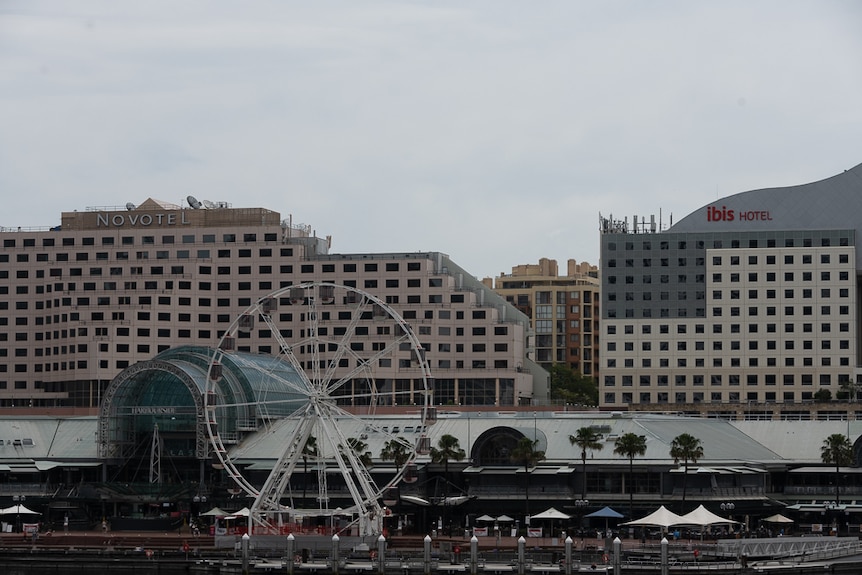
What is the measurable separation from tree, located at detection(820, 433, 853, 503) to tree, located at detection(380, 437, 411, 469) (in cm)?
3621

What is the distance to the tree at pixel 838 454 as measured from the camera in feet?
500

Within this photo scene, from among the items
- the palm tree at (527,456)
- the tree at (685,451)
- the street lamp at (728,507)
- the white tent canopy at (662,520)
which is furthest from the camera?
the palm tree at (527,456)

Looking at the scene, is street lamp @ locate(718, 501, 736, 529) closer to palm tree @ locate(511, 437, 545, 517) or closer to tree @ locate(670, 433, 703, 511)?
tree @ locate(670, 433, 703, 511)

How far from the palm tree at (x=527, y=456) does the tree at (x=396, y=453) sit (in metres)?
9.15

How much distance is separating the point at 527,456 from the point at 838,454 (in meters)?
26.9

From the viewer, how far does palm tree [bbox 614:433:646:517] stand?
14600cm

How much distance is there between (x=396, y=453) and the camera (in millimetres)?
151500

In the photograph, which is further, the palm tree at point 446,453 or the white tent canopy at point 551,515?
the palm tree at point 446,453

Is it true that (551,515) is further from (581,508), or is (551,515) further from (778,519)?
(778,519)

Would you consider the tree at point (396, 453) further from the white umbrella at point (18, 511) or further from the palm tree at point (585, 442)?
the white umbrella at point (18, 511)

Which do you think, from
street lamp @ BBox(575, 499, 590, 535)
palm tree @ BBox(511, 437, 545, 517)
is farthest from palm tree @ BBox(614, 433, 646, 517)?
palm tree @ BBox(511, 437, 545, 517)

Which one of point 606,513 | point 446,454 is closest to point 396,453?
point 446,454

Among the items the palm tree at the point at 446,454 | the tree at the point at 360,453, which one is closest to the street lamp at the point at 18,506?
the tree at the point at 360,453

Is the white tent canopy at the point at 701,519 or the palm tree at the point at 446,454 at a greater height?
the palm tree at the point at 446,454
